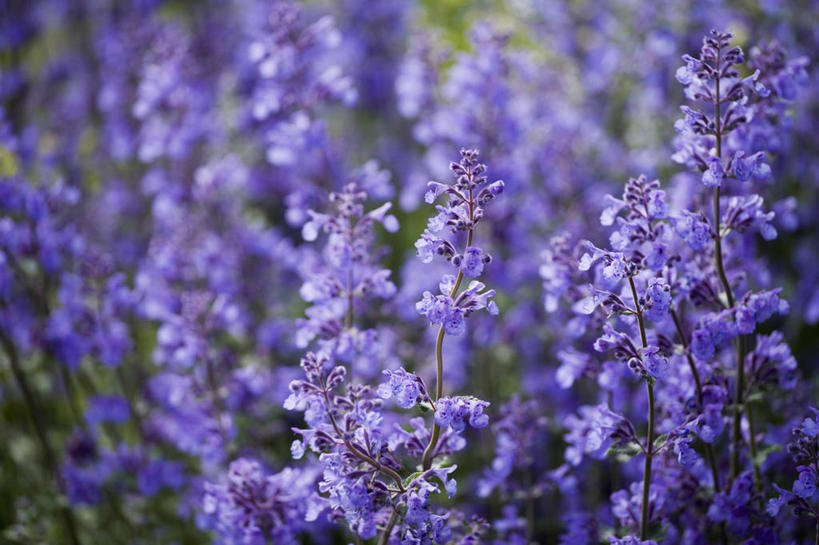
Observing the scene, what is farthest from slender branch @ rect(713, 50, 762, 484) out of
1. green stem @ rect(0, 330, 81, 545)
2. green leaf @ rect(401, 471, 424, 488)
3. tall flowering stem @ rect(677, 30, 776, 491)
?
green stem @ rect(0, 330, 81, 545)

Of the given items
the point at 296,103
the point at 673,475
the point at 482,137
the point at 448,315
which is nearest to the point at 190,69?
the point at 296,103

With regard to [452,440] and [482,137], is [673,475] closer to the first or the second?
[452,440]

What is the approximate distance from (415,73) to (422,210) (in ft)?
6.90

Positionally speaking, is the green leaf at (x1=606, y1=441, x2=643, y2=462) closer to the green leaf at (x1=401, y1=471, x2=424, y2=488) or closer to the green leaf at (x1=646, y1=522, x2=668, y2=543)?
the green leaf at (x1=646, y1=522, x2=668, y2=543)

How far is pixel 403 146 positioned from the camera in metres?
7.33

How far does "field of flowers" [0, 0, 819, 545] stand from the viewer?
252 centimetres

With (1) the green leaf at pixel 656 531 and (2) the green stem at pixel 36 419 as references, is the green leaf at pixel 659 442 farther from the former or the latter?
(2) the green stem at pixel 36 419

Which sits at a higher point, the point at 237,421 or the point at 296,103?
the point at 296,103

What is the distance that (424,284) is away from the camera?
4.70 meters

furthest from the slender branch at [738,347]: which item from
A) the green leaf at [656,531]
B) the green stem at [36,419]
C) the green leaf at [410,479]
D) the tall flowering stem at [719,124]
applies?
the green stem at [36,419]

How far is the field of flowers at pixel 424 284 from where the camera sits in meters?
2.52

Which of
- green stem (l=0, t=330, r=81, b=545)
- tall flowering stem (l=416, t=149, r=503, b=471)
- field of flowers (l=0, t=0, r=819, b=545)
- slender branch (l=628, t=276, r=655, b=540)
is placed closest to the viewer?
tall flowering stem (l=416, t=149, r=503, b=471)

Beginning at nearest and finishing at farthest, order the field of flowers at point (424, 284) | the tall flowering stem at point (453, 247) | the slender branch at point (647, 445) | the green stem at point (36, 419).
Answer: the tall flowering stem at point (453, 247)
the slender branch at point (647, 445)
the field of flowers at point (424, 284)
the green stem at point (36, 419)

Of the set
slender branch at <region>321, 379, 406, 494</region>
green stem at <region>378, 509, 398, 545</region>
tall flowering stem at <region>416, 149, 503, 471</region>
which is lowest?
green stem at <region>378, 509, 398, 545</region>
